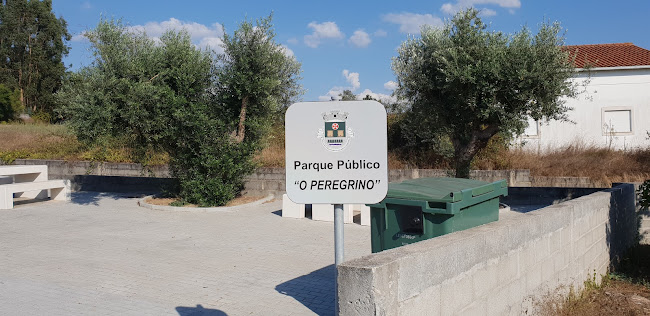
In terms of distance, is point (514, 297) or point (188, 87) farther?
point (188, 87)

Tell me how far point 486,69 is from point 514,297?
688 centimetres

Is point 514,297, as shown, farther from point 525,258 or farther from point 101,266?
point 101,266

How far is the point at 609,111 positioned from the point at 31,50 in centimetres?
4312

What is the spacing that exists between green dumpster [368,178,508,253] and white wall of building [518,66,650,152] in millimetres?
17456

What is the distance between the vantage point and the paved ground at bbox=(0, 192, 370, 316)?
559 centimetres

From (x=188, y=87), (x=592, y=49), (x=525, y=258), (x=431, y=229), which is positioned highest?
(x=592, y=49)

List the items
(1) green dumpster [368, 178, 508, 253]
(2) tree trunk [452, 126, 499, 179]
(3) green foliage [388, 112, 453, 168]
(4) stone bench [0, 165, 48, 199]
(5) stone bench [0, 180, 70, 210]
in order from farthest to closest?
(3) green foliage [388, 112, 453, 168], (4) stone bench [0, 165, 48, 199], (5) stone bench [0, 180, 70, 210], (2) tree trunk [452, 126, 499, 179], (1) green dumpster [368, 178, 508, 253]

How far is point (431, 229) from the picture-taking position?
4781 millimetres

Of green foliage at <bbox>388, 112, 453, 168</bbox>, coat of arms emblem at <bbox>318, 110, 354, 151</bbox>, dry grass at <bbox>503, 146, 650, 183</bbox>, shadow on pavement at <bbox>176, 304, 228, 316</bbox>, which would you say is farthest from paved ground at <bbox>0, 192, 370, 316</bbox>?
dry grass at <bbox>503, 146, 650, 183</bbox>

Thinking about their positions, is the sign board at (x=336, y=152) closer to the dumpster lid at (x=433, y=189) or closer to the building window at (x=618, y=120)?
the dumpster lid at (x=433, y=189)

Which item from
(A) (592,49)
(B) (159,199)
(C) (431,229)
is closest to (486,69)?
(C) (431,229)

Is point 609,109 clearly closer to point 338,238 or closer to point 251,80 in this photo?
point 251,80

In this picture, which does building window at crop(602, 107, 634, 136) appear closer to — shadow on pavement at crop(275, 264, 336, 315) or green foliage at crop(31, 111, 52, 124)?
shadow on pavement at crop(275, 264, 336, 315)

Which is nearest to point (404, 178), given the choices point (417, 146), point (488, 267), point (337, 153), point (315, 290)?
point (417, 146)
